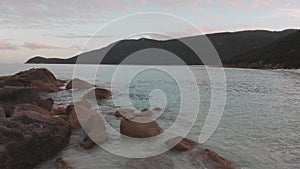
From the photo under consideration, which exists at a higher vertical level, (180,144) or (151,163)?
(180,144)

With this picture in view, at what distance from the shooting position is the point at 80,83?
4150 centimetres

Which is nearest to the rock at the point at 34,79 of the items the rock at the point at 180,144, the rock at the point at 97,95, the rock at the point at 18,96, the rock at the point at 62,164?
the rock at the point at 97,95

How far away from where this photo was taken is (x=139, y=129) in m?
14.7

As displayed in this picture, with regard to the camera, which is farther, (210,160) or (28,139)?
(210,160)

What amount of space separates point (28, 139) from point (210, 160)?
733 centimetres

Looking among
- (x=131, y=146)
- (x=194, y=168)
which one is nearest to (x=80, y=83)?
(x=131, y=146)

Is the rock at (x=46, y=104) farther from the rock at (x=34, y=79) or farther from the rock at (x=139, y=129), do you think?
the rock at (x=34, y=79)

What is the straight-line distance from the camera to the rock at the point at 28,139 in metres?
9.96

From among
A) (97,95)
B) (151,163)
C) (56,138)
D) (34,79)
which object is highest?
(34,79)

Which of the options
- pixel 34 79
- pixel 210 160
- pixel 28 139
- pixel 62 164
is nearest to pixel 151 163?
pixel 210 160

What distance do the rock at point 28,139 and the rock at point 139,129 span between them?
328cm

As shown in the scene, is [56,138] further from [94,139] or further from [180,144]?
[180,144]

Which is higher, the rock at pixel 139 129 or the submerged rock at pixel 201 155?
the rock at pixel 139 129

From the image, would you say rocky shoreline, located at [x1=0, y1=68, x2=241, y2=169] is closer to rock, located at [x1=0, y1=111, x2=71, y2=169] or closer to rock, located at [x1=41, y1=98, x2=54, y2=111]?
rock, located at [x1=0, y1=111, x2=71, y2=169]
